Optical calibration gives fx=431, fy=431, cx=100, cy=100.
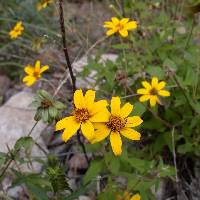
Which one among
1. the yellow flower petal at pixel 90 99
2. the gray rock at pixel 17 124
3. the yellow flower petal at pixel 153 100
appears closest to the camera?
the yellow flower petal at pixel 90 99

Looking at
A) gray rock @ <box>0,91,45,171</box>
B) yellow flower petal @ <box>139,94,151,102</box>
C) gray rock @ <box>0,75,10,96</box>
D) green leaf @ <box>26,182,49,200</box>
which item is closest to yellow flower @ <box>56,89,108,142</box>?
green leaf @ <box>26,182,49,200</box>

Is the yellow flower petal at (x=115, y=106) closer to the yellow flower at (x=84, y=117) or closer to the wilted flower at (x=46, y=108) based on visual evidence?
the yellow flower at (x=84, y=117)

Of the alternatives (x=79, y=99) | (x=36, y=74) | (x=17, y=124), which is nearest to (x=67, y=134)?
(x=79, y=99)

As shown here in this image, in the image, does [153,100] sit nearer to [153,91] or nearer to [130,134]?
[153,91]

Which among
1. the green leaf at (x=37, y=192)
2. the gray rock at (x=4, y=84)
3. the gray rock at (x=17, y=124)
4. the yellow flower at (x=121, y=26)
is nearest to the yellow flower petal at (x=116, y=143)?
the green leaf at (x=37, y=192)

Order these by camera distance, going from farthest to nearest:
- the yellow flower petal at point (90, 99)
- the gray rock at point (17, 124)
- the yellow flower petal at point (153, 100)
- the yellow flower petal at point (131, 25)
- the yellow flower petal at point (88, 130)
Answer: the gray rock at point (17, 124) < the yellow flower petal at point (131, 25) < the yellow flower petal at point (153, 100) < the yellow flower petal at point (90, 99) < the yellow flower petal at point (88, 130)

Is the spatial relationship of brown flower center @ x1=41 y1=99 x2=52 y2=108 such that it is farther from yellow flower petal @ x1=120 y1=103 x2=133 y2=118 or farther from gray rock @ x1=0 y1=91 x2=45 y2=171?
gray rock @ x1=0 y1=91 x2=45 y2=171
